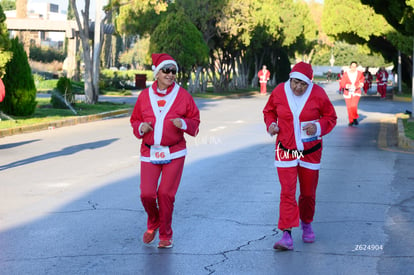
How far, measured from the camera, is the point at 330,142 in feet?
59.5

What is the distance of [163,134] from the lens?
7.25 m

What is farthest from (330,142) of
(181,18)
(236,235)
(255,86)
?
(255,86)

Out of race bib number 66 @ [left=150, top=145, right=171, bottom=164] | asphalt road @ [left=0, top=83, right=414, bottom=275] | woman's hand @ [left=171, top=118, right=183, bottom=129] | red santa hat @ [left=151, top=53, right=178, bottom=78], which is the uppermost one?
red santa hat @ [left=151, top=53, right=178, bottom=78]

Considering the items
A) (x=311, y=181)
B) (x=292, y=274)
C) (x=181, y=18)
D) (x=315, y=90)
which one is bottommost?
(x=292, y=274)

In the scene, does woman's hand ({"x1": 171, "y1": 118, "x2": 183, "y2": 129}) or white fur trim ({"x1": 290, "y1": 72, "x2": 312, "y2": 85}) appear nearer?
woman's hand ({"x1": 171, "y1": 118, "x2": 183, "y2": 129})

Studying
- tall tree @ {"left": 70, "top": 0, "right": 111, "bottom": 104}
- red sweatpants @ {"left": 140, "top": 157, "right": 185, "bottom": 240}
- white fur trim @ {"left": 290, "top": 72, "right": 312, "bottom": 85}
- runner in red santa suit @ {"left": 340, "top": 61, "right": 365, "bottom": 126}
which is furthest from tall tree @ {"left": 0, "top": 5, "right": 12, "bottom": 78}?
white fur trim @ {"left": 290, "top": 72, "right": 312, "bottom": 85}

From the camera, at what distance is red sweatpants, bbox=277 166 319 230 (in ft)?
23.9

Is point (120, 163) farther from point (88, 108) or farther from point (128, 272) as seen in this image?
point (88, 108)

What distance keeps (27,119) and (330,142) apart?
8.68 metres

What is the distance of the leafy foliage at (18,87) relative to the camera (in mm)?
23641

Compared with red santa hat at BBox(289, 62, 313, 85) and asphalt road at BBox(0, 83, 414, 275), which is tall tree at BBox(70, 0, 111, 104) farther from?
red santa hat at BBox(289, 62, 313, 85)

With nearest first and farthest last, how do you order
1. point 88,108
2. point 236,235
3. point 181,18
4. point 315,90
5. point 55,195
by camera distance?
1. point 315,90
2. point 236,235
3. point 55,195
4. point 88,108
5. point 181,18

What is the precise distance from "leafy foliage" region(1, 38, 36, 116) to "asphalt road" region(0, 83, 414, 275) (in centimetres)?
672

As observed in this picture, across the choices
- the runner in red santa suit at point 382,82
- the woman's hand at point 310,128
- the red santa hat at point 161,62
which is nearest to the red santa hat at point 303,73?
the woman's hand at point 310,128
